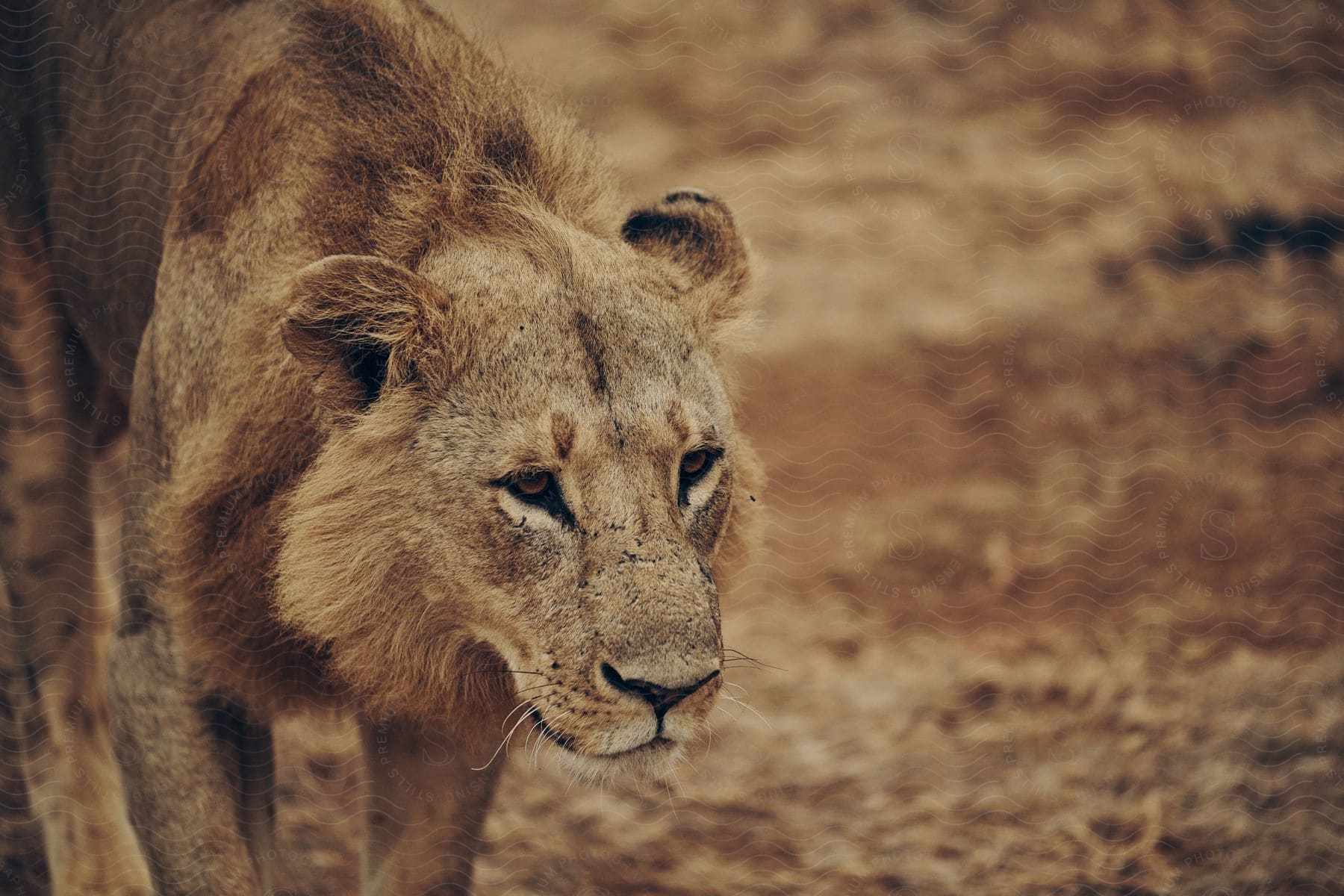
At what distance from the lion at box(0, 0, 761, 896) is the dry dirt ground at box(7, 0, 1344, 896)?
5.25ft

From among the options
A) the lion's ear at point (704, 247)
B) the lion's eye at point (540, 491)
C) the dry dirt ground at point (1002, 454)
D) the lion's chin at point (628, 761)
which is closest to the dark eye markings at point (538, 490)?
the lion's eye at point (540, 491)

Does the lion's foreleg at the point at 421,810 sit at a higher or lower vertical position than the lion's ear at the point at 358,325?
lower

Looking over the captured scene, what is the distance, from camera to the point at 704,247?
2.93 m

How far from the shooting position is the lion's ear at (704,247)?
2.87 metres

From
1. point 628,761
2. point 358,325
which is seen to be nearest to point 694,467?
point 628,761

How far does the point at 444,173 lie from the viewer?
8.52 feet

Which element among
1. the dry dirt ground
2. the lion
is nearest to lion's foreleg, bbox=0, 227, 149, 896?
the lion

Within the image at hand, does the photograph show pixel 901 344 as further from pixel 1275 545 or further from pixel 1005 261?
pixel 1275 545

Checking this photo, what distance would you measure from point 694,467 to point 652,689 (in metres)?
0.50

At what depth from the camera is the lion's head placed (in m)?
2.28

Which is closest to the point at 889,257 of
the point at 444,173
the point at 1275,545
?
the point at 1275,545

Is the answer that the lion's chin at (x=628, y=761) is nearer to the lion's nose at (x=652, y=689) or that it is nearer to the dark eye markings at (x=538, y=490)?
the lion's nose at (x=652, y=689)

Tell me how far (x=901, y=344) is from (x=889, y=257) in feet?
1.99

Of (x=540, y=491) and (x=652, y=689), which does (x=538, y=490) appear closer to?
(x=540, y=491)
